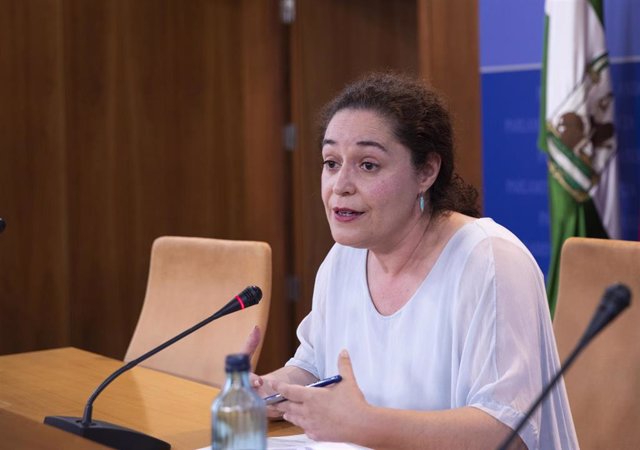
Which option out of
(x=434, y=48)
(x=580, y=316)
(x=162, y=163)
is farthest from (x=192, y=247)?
(x=162, y=163)

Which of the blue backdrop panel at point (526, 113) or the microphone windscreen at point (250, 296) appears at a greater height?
the blue backdrop panel at point (526, 113)

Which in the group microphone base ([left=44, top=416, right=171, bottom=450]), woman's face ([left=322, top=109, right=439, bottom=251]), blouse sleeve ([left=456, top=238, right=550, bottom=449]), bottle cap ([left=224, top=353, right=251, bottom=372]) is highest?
woman's face ([left=322, top=109, right=439, bottom=251])

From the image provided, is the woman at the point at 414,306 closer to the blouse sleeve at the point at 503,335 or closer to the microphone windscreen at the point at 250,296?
the blouse sleeve at the point at 503,335

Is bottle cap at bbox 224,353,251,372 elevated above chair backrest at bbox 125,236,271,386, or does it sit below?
above

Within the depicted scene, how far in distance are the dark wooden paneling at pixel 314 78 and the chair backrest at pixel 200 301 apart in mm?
2199

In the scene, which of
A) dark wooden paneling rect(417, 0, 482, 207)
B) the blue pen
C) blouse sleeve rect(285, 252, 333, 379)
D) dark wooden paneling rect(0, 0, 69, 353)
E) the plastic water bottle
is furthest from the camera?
dark wooden paneling rect(0, 0, 69, 353)

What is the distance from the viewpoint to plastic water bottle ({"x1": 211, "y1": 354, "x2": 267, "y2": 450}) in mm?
1307

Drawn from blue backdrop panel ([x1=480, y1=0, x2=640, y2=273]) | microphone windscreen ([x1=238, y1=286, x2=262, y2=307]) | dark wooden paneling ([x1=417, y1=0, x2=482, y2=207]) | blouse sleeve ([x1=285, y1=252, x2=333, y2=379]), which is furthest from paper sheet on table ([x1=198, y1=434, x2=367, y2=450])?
dark wooden paneling ([x1=417, y1=0, x2=482, y2=207])

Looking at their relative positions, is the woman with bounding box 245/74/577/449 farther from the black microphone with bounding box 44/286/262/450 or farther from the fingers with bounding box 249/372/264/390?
the black microphone with bounding box 44/286/262/450

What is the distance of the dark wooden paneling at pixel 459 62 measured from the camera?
13.5ft

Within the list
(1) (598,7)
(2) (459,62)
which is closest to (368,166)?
(1) (598,7)

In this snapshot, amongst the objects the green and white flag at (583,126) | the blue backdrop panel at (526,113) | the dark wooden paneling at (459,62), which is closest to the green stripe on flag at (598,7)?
the green and white flag at (583,126)

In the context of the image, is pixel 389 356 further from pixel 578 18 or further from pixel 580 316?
pixel 578 18

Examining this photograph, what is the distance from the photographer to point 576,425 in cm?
211
